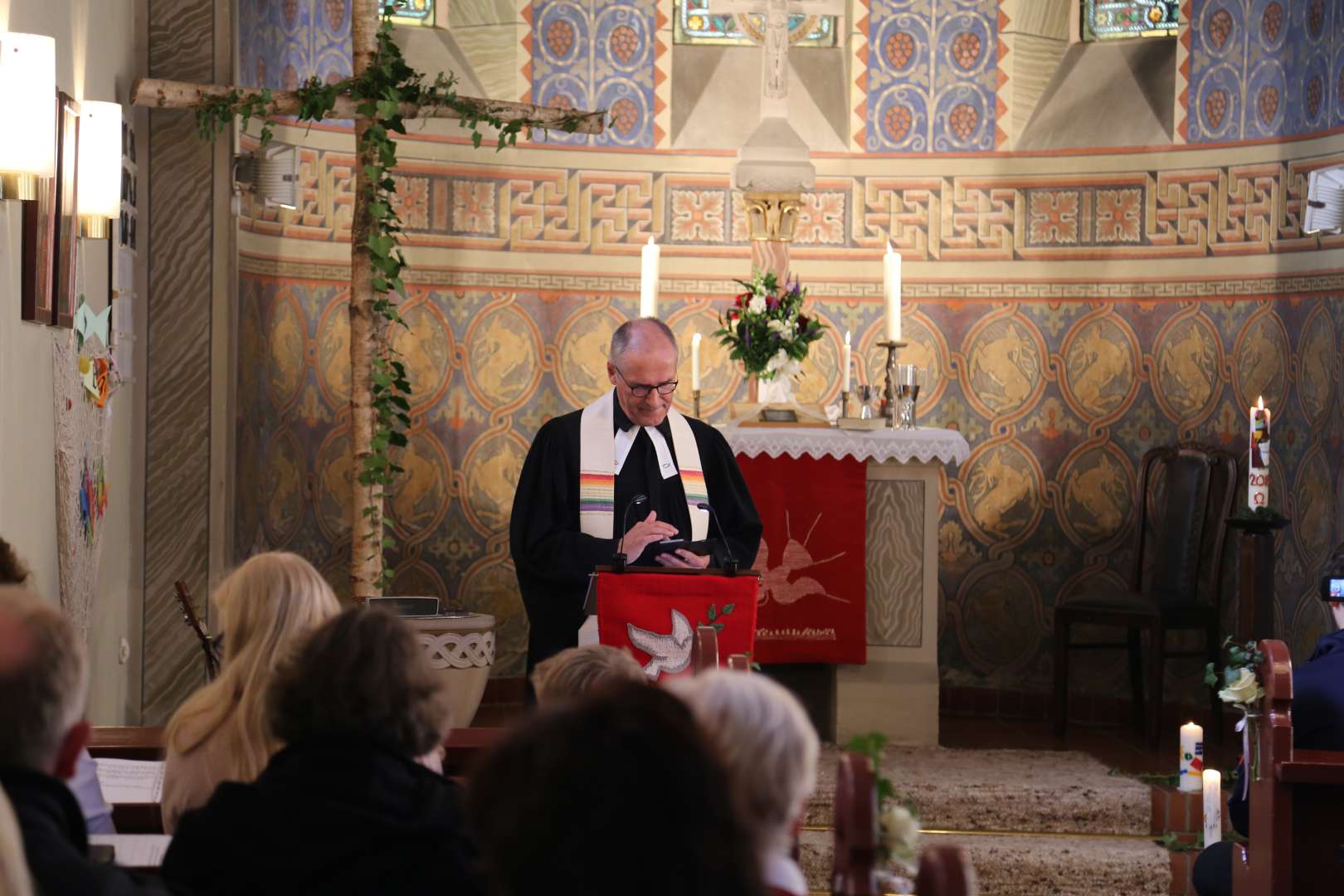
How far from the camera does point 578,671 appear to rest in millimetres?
2783

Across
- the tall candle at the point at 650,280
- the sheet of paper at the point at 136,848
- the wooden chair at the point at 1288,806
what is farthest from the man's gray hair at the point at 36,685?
the tall candle at the point at 650,280

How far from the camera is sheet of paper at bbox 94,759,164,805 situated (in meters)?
3.28

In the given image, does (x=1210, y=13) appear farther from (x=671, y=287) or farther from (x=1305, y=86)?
(x=671, y=287)

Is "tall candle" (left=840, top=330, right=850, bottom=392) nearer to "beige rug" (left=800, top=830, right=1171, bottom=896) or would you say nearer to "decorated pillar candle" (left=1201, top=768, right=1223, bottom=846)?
"beige rug" (left=800, top=830, right=1171, bottom=896)

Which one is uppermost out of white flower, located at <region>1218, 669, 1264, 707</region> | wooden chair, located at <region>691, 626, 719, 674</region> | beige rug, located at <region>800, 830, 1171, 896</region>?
wooden chair, located at <region>691, 626, 719, 674</region>

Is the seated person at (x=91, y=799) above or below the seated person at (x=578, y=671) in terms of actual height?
below

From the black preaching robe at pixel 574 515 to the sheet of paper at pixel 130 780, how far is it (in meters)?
1.32

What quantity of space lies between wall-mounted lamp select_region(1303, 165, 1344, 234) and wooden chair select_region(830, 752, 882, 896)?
19.3 feet

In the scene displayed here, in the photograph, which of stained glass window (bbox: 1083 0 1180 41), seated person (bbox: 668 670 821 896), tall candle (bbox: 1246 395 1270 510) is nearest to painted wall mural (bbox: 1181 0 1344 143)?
stained glass window (bbox: 1083 0 1180 41)

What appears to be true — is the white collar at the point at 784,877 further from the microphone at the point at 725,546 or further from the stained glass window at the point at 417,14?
the stained glass window at the point at 417,14

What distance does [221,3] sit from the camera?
6777 mm

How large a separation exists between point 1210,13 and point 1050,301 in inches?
64.3

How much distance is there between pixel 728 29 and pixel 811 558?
330 centimetres

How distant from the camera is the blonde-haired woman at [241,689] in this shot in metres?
2.79
